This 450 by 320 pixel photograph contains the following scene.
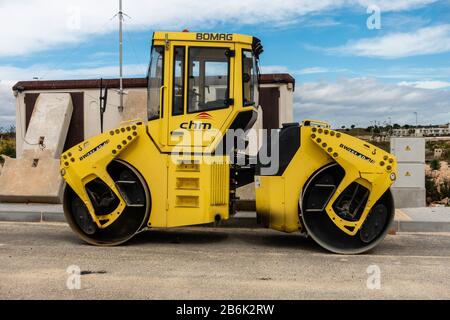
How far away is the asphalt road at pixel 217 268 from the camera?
5.26 meters

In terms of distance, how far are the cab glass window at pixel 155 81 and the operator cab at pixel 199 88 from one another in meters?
0.05

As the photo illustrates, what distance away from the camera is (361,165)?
7102 mm

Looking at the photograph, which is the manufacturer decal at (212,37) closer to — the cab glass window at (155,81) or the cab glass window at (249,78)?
the cab glass window at (249,78)

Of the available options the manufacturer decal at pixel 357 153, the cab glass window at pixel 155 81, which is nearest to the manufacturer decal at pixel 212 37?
the cab glass window at pixel 155 81

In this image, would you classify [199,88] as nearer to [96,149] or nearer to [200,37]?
[200,37]

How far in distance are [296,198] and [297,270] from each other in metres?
1.42

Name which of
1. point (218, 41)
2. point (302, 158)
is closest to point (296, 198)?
point (302, 158)

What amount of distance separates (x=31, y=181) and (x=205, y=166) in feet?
19.2

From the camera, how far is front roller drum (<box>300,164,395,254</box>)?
7227mm

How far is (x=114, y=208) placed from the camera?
25.1 ft

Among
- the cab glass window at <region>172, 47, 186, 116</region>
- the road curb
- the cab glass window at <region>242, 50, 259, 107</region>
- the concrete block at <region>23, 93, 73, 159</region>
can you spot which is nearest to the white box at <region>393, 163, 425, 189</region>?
the road curb

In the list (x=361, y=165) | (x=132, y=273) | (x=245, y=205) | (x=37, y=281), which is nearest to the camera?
(x=37, y=281)

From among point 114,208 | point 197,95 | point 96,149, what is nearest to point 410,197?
point 197,95

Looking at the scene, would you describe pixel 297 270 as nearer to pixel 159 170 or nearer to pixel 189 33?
pixel 159 170
